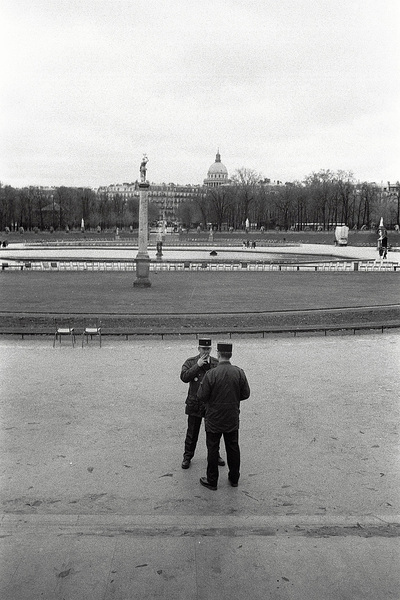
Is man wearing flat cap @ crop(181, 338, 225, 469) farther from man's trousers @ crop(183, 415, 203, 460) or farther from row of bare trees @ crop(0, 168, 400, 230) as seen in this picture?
row of bare trees @ crop(0, 168, 400, 230)

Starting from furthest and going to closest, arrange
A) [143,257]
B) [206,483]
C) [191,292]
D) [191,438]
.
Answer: [143,257] → [191,292] → [191,438] → [206,483]

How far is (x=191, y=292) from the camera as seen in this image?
1131 inches

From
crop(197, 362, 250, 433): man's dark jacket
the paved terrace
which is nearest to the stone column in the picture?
the paved terrace

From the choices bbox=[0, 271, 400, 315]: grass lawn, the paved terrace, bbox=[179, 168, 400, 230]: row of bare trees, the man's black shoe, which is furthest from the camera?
bbox=[179, 168, 400, 230]: row of bare trees

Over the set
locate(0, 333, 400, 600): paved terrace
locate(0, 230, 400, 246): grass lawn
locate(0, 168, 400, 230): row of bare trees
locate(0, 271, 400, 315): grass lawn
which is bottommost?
locate(0, 333, 400, 600): paved terrace

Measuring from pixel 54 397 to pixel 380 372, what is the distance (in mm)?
6671

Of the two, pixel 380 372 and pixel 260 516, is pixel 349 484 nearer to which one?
pixel 260 516

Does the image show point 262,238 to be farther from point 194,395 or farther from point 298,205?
point 194,395

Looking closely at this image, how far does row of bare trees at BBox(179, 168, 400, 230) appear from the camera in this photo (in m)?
136

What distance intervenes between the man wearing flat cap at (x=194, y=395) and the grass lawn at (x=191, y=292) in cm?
1308

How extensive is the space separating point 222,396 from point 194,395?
2.32ft

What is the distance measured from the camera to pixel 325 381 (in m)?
12.9

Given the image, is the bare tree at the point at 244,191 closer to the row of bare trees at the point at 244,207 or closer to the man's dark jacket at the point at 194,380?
the row of bare trees at the point at 244,207

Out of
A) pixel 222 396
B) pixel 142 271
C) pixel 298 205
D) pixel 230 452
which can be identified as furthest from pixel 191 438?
pixel 298 205
